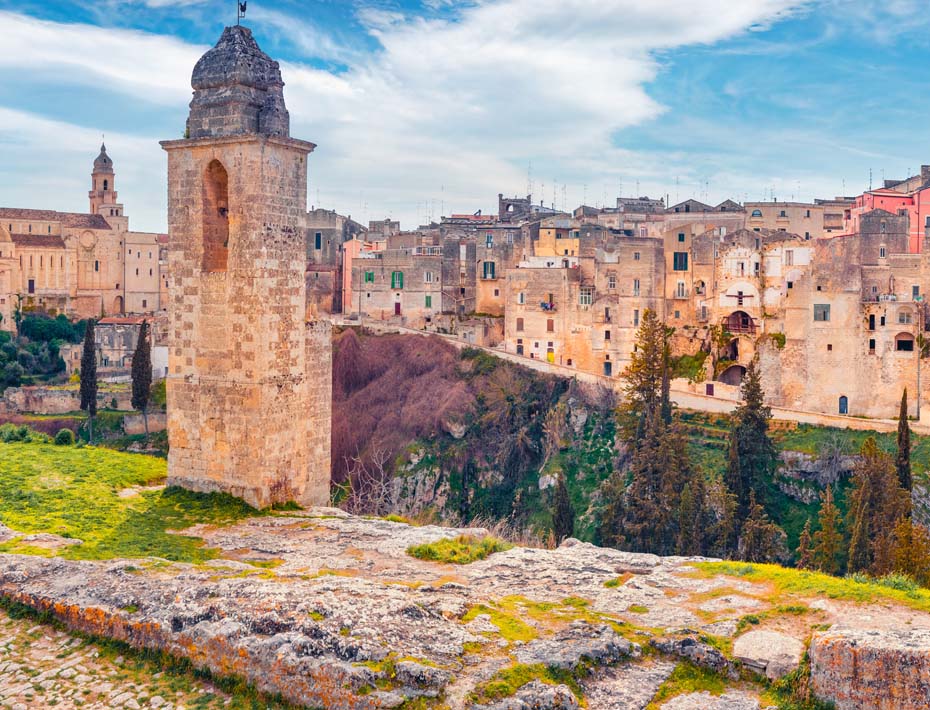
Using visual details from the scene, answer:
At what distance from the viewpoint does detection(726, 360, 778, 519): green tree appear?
106 ft

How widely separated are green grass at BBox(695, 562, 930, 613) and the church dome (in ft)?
251

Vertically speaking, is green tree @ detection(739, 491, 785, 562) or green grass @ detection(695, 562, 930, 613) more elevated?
green grass @ detection(695, 562, 930, 613)

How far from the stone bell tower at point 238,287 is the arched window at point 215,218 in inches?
0.6

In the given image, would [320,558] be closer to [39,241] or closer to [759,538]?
[759,538]

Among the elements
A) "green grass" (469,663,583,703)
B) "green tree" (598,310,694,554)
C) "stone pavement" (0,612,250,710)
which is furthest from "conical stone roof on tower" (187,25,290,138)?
"green tree" (598,310,694,554)

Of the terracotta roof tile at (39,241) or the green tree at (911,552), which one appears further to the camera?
the terracotta roof tile at (39,241)

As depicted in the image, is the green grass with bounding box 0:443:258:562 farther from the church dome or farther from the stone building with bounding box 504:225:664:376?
the church dome

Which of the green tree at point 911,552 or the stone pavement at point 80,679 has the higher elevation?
the stone pavement at point 80,679

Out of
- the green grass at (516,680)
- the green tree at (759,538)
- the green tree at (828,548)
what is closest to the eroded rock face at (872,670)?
the green grass at (516,680)

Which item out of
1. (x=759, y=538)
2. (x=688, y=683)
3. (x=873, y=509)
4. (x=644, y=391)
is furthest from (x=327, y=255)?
(x=688, y=683)

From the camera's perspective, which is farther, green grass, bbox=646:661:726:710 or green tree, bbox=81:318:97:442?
green tree, bbox=81:318:97:442

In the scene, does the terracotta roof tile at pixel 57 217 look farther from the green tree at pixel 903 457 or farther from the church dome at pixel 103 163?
the green tree at pixel 903 457

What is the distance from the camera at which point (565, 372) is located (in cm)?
4244

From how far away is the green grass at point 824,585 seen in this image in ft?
28.4
